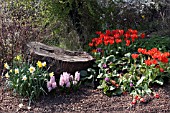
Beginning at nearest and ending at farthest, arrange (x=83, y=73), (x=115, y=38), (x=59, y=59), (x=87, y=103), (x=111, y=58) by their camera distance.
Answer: (x=87, y=103) → (x=59, y=59) → (x=83, y=73) → (x=111, y=58) → (x=115, y=38)

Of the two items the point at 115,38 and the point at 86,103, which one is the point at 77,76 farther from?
the point at 115,38

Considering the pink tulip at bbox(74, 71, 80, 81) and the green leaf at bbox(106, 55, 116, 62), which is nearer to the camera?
the pink tulip at bbox(74, 71, 80, 81)

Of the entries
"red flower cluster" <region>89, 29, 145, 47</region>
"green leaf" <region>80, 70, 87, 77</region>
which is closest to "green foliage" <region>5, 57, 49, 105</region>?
"green leaf" <region>80, 70, 87, 77</region>

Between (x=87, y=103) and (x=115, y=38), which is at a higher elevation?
(x=115, y=38)

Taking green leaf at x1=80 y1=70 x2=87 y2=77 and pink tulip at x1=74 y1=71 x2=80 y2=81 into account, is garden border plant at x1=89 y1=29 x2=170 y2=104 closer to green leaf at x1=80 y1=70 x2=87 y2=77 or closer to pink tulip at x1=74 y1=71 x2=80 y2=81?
green leaf at x1=80 y1=70 x2=87 y2=77

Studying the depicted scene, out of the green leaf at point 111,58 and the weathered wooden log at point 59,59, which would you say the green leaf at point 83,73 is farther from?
the green leaf at point 111,58

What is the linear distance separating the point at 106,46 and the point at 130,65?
1.85 ft

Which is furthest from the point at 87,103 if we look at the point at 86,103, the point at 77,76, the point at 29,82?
the point at 29,82

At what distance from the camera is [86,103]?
4398 millimetres

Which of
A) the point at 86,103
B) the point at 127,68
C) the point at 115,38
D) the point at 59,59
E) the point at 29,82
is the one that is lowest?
the point at 86,103

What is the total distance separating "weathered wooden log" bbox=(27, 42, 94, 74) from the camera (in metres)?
4.84

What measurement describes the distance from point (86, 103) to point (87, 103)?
0.04 feet

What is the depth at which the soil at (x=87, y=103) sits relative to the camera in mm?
4258

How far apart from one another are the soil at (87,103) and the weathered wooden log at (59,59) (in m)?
0.41
